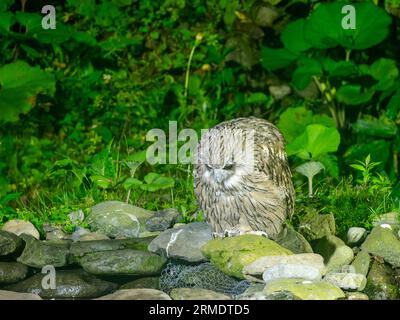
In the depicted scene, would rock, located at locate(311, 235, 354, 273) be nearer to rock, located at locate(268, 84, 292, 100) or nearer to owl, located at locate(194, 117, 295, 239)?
owl, located at locate(194, 117, 295, 239)

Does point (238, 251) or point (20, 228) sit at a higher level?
point (238, 251)

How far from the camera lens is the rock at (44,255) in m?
5.14

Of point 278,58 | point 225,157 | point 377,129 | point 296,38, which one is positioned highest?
point 296,38

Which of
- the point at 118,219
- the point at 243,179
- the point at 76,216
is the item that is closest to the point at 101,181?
the point at 76,216

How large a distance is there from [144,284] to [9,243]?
2.74 ft

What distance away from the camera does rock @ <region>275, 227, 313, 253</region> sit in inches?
196

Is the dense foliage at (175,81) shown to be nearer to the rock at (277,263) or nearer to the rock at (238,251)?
the rock at (238,251)

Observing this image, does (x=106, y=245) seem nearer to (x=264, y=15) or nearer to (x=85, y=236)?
(x=85, y=236)

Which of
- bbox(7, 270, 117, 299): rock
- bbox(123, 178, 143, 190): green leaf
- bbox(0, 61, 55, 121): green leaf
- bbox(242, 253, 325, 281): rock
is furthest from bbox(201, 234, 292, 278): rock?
bbox(0, 61, 55, 121): green leaf

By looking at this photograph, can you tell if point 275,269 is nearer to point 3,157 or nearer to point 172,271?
point 172,271

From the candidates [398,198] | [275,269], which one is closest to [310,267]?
[275,269]

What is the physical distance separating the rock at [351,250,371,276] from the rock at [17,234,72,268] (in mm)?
1615

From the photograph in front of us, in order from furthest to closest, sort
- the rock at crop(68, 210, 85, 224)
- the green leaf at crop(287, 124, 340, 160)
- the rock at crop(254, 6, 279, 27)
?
the rock at crop(254, 6, 279, 27)
the green leaf at crop(287, 124, 340, 160)
the rock at crop(68, 210, 85, 224)

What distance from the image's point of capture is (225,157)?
179 inches
